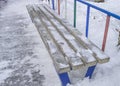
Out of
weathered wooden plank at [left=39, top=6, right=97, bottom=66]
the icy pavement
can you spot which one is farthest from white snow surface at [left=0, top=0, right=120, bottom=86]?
weathered wooden plank at [left=39, top=6, right=97, bottom=66]

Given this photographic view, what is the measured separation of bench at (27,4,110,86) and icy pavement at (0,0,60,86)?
44 centimetres

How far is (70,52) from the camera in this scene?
2285 mm

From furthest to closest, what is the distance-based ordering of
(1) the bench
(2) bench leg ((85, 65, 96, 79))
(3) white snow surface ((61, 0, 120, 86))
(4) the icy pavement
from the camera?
(4) the icy pavement → (3) white snow surface ((61, 0, 120, 86)) → (2) bench leg ((85, 65, 96, 79)) → (1) the bench

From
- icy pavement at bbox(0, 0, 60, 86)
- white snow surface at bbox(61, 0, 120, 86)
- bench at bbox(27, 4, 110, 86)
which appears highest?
bench at bbox(27, 4, 110, 86)

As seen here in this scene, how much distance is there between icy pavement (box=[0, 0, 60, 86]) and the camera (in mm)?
2564

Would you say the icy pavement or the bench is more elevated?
the bench

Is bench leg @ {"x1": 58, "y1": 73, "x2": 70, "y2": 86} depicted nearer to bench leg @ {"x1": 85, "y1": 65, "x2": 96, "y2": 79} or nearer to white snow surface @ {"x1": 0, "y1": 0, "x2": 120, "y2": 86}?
white snow surface @ {"x1": 0, "y1": 0, "x2": 120, "y2": 86}

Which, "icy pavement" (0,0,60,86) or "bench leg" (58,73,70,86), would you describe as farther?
"icy pavement" (0,0,60,86)

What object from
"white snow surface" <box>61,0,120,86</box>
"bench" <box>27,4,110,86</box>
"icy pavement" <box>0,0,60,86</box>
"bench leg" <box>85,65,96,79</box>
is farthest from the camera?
"icy pavement" <box>0,0,60,86</box>

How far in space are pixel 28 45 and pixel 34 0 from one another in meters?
5.57

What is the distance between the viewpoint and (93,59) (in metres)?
2.10

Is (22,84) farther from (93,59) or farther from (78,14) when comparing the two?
(78,14)

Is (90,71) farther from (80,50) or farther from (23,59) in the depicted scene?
(23,59)

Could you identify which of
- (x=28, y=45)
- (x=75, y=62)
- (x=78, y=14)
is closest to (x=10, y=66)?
(x=28, y=45)
